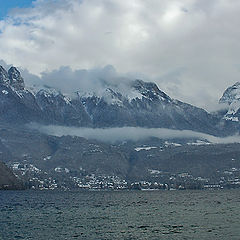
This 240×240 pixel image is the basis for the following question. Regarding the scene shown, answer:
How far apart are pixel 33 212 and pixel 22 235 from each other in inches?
2387

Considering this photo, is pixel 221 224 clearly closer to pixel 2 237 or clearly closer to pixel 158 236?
pixel 158 236

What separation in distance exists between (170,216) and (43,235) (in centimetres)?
5485

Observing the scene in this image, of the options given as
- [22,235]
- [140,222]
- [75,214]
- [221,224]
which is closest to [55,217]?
[75,214]

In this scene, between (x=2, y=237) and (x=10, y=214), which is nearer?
(x=2, y=237)

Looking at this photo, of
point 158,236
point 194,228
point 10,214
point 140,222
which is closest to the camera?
point 158,236

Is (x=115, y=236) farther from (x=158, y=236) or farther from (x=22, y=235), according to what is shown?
(x=22, y=235)

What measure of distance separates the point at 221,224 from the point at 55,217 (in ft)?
171

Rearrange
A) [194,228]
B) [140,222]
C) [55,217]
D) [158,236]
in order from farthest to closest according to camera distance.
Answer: [55,217] < [140,222] < [194,228] < [158,236]

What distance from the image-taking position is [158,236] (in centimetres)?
11388

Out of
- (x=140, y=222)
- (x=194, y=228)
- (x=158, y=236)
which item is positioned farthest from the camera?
(x=140, y=222)

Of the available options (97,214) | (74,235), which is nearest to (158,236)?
(74,235)

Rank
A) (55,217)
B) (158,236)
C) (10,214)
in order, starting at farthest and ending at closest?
1. (10,214)
2. (55,217)
3. (158,236)

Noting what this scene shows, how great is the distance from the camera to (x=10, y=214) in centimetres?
16850

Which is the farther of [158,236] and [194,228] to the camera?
[194,228]
